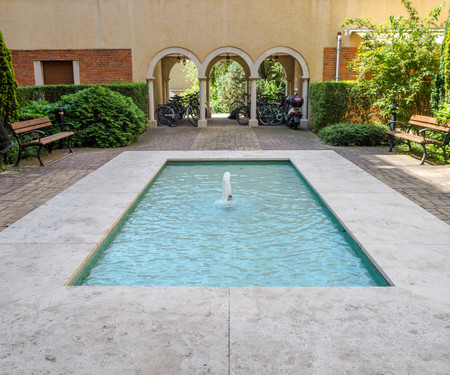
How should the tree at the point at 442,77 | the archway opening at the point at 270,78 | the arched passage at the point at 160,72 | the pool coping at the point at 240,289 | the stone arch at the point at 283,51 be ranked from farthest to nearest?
the archway opening at the point at 270,78, the arched passage at the point at 160,72, the stone arch at the point at 283,51, the tree at the point at 442,77, the pool coping at the point at 240,289

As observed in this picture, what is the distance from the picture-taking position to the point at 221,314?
301cm

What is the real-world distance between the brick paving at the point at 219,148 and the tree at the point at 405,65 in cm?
211

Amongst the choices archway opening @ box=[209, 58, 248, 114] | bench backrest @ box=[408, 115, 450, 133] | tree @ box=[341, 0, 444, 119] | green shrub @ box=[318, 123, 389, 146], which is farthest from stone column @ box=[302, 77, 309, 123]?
archway opening @ box=[209, 58, 248, 114]

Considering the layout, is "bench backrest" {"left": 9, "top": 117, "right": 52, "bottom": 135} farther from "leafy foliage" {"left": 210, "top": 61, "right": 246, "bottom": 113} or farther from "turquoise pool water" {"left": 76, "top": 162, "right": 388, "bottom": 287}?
"leafy foliage" {"left": 210, "top": 61, "right": 246, "bottom": 113}

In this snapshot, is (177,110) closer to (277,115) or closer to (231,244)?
(277,115)

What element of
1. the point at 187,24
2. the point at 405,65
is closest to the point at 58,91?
the point at 187,24

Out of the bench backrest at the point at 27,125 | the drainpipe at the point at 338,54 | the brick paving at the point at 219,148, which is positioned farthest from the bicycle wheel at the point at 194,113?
the bench backrest at the point at 27,125

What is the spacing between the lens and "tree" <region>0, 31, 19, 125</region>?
27.5ft

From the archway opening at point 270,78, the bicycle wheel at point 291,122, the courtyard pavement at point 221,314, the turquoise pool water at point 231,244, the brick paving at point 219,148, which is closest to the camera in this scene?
the courtyard pavement at point 221,314

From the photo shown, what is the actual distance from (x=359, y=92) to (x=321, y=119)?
4.25 feet

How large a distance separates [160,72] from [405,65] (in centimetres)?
1036

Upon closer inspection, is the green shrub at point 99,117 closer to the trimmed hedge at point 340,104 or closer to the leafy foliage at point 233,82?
the trimmed hedge at point 340,104

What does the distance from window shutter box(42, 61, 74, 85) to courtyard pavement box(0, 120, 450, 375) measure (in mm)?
11212

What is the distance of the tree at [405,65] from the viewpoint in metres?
11.4
